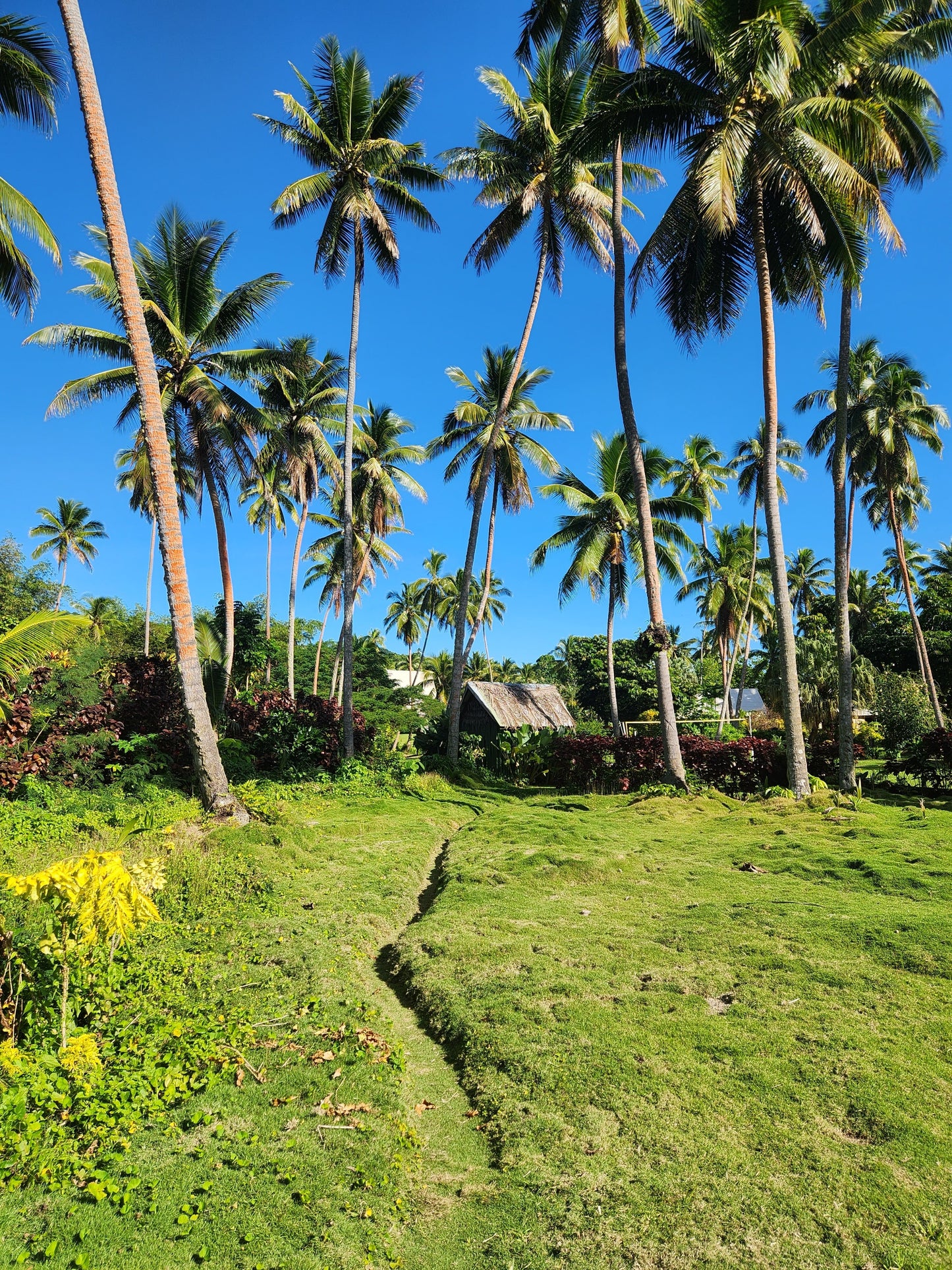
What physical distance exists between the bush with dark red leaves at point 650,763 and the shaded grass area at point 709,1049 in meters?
7.15

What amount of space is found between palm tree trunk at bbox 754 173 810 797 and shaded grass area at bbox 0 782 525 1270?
9544 mm

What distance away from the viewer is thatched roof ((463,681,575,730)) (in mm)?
25922

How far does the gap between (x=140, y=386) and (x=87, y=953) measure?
836 centimetres

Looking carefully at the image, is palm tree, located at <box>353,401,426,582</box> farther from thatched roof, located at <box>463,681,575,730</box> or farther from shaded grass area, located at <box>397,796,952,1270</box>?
shaded grass area, located at <box>397,796,952,1270</box>

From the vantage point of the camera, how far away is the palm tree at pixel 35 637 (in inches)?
361

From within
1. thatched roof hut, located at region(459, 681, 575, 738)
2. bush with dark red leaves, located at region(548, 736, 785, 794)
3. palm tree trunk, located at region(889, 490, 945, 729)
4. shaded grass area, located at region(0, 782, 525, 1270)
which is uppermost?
palm tree trunk, located at region(889, 490, 945, 729)

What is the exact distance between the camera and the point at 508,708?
26406 millimetres

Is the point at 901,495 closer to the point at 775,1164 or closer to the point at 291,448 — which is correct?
the point at 291,448

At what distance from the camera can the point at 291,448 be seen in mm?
24984

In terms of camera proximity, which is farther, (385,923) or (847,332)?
(847,332)

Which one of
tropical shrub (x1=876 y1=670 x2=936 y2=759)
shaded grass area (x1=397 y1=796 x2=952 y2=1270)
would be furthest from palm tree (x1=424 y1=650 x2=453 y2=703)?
shaded grass area (x1=397 y1=796 x2=952 y2=1270)

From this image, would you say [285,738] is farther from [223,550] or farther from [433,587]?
[433,587]

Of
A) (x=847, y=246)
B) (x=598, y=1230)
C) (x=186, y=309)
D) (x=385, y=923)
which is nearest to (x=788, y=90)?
(x=847, y=246)

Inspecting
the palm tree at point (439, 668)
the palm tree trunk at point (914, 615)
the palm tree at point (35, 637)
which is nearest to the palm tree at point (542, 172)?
the palm tree at point (35, 637)
